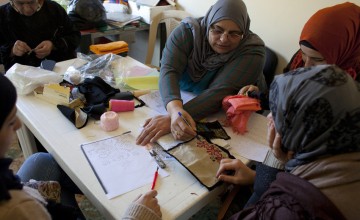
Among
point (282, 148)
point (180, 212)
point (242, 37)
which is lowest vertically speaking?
point (180, 212)

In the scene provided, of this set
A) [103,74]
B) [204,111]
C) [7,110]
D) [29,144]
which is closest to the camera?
[7,110]

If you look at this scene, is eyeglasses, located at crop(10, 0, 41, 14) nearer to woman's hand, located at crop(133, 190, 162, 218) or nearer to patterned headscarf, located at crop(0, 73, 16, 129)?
patterned headscarf, located at crop(0, 73, 16, 129)

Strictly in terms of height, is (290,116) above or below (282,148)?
above

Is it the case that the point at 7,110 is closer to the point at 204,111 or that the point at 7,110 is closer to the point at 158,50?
the point at 204,111

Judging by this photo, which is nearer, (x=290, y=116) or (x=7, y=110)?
(x=7, y=110)

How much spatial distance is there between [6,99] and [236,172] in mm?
730

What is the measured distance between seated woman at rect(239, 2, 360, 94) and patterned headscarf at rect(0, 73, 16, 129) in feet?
3.30

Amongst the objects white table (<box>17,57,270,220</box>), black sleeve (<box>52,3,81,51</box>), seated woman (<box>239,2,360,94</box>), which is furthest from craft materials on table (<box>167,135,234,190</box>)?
black sleeve (<box>52,3,81,51</box>)

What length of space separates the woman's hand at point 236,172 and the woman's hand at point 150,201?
0.24 metres

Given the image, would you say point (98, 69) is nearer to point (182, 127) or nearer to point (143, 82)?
point (143, 82)

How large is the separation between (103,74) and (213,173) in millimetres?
950

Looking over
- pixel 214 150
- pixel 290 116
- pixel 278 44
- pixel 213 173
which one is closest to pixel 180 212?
pixel 213 173

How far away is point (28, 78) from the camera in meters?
1.37

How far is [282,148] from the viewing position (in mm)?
793
